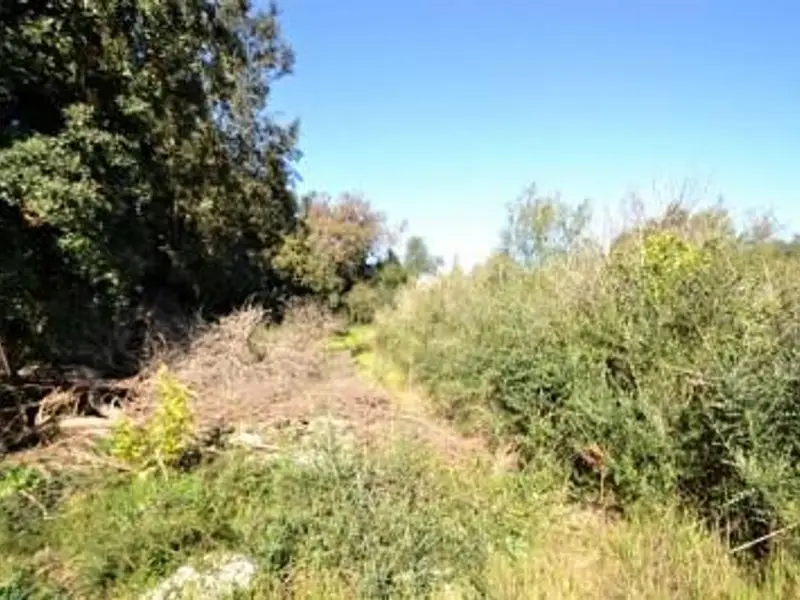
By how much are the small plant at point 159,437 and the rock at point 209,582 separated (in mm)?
2565

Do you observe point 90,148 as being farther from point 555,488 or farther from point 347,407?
point 555,488

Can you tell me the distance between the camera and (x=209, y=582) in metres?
5.40

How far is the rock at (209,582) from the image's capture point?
5289 millimetres

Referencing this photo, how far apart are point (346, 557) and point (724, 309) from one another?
3.68m

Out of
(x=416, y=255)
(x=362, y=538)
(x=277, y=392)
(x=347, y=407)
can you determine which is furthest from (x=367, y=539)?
(x=416, y=255)

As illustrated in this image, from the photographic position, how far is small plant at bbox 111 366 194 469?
8.10 metres

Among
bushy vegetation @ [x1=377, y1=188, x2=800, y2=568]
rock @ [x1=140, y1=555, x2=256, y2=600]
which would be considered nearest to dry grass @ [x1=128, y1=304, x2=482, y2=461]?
bushy vegetation @ [x1=377, y1=188, x2=800, y2=568]

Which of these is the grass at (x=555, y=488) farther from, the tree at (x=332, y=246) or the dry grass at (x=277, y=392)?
the tree at (x=332, y=246)

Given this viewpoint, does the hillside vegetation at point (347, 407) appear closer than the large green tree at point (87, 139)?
Yes

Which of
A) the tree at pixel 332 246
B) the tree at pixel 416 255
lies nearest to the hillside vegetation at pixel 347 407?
the tree at pixel 332 246

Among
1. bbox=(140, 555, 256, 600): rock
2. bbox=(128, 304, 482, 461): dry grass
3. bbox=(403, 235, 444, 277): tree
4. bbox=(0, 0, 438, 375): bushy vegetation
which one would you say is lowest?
bbox=(140, 555, 256, 600): rock

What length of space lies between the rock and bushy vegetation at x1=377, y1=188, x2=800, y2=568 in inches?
127

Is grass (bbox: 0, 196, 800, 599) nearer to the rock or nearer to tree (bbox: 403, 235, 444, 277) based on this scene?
the rock

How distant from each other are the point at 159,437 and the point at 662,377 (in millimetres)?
4979
